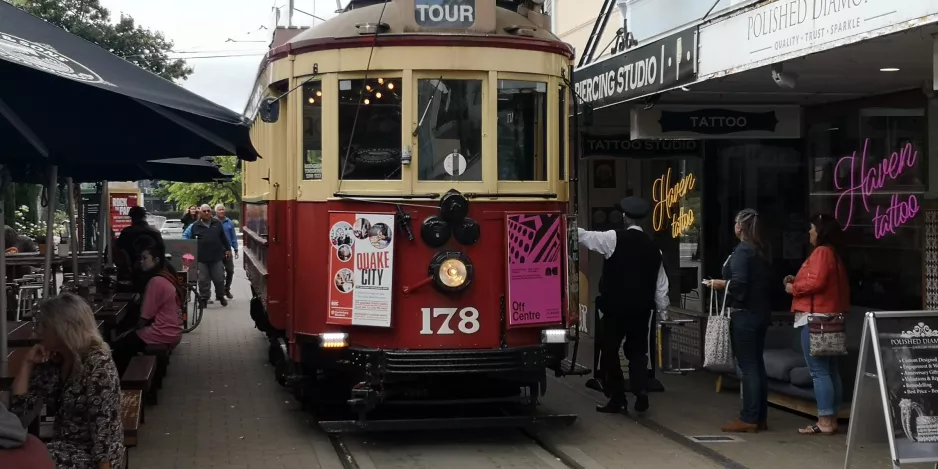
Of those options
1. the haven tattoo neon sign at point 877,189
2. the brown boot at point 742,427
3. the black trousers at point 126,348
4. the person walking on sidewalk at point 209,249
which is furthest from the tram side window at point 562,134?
the person walking on sidewalk at point 209,249

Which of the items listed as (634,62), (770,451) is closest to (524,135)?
(634,62)

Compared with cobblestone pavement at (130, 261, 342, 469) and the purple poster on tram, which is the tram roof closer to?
the purple poster on tram

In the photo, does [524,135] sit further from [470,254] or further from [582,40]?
[582,40]

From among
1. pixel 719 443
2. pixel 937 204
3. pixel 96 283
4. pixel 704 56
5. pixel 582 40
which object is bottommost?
pixel 719 443

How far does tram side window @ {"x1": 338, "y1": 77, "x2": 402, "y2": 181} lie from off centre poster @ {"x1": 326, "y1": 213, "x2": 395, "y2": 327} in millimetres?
365

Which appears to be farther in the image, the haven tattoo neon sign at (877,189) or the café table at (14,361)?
the haven tattoo neon sign at (877,189)

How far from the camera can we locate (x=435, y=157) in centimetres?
782

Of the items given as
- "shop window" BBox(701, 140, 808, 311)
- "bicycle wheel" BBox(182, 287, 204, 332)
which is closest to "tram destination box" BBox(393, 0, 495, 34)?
"shop window" BBox(701, 140, 808, 311)

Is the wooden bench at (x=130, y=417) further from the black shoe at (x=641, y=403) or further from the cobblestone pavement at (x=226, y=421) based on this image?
the black shoe at (x=641, y=403)

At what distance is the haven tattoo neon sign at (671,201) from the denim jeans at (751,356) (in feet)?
12.3

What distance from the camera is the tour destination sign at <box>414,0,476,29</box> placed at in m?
7.84

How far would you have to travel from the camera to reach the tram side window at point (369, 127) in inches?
307

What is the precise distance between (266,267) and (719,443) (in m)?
3.85

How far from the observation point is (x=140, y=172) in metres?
13.0
